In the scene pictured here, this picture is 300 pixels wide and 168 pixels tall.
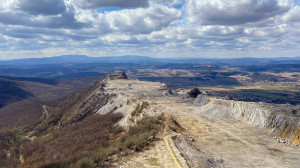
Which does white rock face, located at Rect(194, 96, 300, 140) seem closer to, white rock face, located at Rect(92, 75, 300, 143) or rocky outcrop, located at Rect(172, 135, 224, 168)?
white rock face, located at Rect(92, 75, 300, 143)

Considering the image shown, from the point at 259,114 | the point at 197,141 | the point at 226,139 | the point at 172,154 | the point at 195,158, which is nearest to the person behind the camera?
the point at 195,158

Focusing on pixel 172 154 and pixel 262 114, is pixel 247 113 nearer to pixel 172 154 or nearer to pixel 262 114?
pixel 262 114

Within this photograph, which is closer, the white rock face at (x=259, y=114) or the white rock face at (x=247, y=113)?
the white rock face at (x=259, y=114)

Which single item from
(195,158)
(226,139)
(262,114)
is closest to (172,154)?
(195,158)

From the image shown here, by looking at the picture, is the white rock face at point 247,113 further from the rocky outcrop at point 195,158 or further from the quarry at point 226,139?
the rocky outcrop at point 195,158

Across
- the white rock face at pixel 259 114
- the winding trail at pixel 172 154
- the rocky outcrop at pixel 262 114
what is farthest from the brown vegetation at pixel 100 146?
the rocky outcrop at pixel 262 114

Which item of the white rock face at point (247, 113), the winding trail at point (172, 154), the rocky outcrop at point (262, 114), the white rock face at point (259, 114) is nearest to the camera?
the winding trail at point (172, 154)

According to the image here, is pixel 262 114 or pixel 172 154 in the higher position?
pixel 262 114

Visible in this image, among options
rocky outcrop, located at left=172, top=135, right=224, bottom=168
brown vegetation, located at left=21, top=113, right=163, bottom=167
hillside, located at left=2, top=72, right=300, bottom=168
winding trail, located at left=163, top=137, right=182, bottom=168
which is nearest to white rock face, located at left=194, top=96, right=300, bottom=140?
hillside, located at left=2, top=72, right=300, bottom=168
